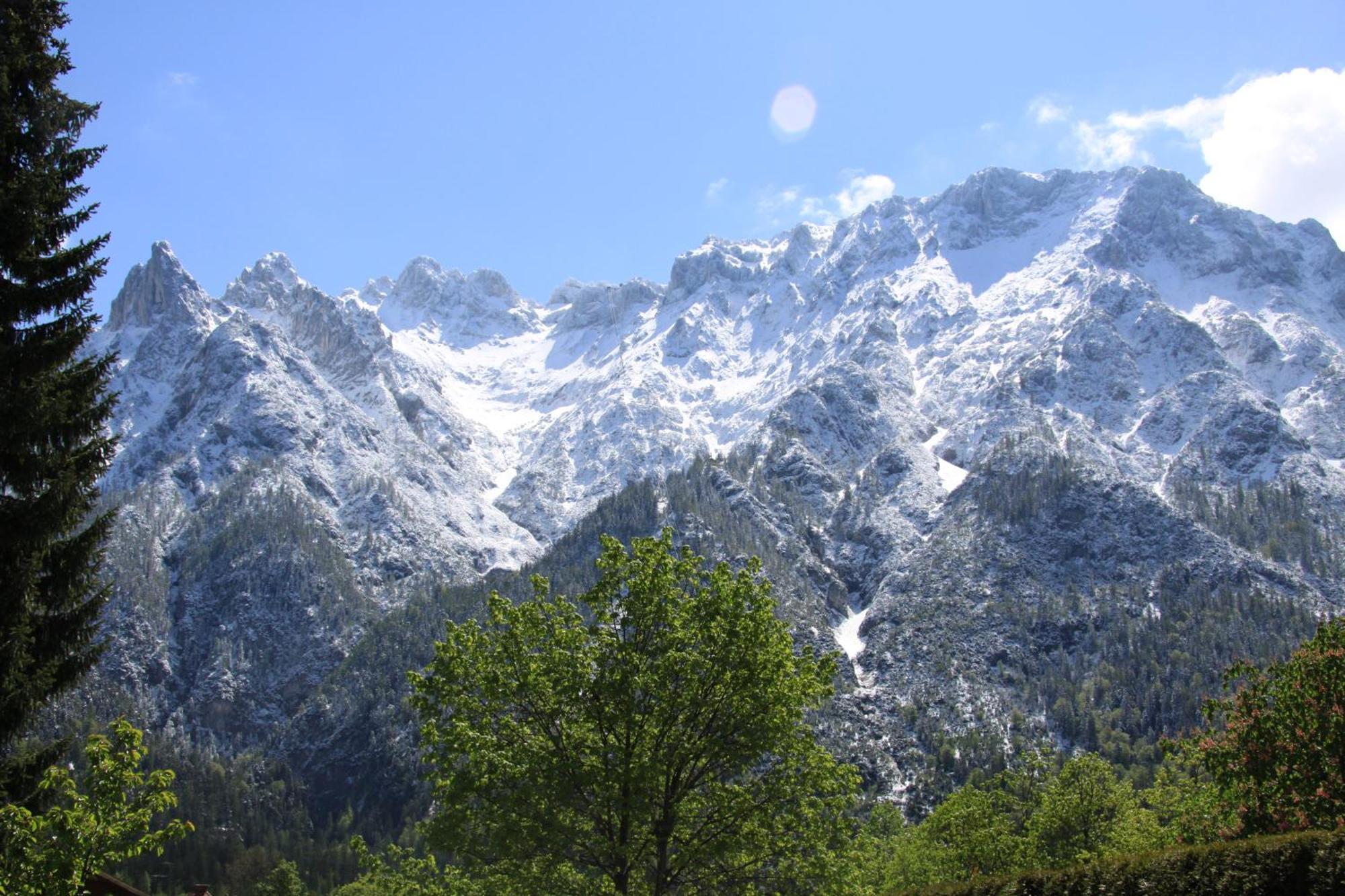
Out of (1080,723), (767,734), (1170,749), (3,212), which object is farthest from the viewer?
(1080,723)

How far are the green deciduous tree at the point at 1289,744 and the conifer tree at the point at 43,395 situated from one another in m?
30.3

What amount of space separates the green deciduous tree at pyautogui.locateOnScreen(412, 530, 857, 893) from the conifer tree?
7.61 m

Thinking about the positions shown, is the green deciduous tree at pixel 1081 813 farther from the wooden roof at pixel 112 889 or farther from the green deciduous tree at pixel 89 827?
the green deciduous tree at pixel 89 827

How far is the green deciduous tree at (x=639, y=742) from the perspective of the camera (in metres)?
22.9

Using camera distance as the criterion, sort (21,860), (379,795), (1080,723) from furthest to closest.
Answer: (379,795) → (1080,723) → (21,860)

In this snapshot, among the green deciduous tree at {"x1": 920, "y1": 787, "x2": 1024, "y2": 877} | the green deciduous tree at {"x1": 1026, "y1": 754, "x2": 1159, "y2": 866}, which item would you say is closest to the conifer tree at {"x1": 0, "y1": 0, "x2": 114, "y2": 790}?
the green deciduous tree at {"x1": 920, "y1": 787, "x2": 1024, "y2": 877}

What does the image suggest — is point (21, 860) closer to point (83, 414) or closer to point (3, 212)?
point (83, 414)

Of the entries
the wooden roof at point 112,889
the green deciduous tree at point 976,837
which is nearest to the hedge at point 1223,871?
the green deciduous tree at point 976,837

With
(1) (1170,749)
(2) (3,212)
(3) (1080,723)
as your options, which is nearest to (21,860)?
(2) (3,212)

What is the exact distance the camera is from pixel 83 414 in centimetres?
2108

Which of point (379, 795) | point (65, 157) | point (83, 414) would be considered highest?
point (65, 157)

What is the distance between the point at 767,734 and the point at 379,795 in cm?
18874

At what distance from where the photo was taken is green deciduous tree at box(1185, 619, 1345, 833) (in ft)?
89.9

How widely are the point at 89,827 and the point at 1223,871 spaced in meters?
21.4
